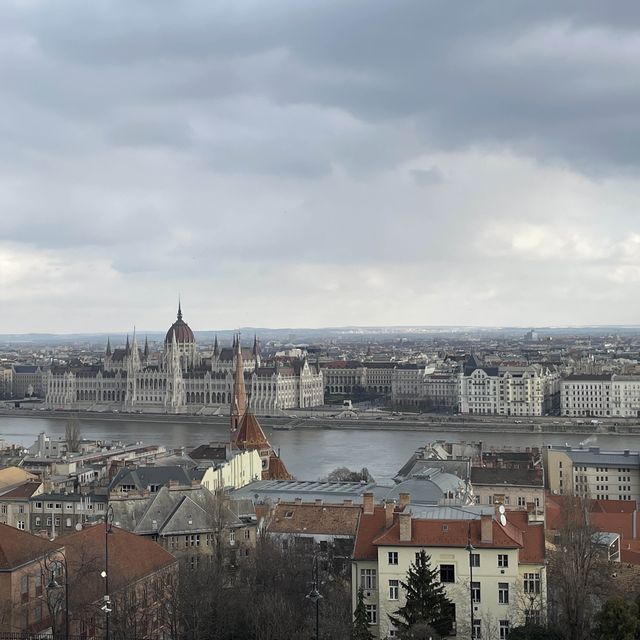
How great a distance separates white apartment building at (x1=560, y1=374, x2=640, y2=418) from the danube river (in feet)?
31.8

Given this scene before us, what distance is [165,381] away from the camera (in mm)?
74188

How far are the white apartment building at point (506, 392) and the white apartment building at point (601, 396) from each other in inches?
63.4

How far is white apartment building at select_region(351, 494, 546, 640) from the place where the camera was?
45.1ft

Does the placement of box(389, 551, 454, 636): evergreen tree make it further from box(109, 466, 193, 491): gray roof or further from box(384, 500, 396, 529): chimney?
box(109, 466, 193, 491): gray roof

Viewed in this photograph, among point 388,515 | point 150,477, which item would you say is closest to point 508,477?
point 150,477

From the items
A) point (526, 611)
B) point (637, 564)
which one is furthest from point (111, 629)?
point (637, 564)

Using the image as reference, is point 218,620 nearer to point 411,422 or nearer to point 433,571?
point 433,571

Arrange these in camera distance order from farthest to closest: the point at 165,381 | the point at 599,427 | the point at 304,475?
the point at 165,381 → the point at 599,427 → the point at 304,475

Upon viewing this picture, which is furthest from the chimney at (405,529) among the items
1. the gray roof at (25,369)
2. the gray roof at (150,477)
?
the gray roof at (25,369)

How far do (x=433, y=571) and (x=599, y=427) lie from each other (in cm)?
4509

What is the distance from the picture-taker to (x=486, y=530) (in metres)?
14.0

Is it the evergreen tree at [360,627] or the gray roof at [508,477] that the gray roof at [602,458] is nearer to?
the gray roof at [508,477]

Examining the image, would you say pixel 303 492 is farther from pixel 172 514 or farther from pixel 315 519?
pixel 172 514

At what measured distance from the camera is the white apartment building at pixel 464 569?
1375 cm
